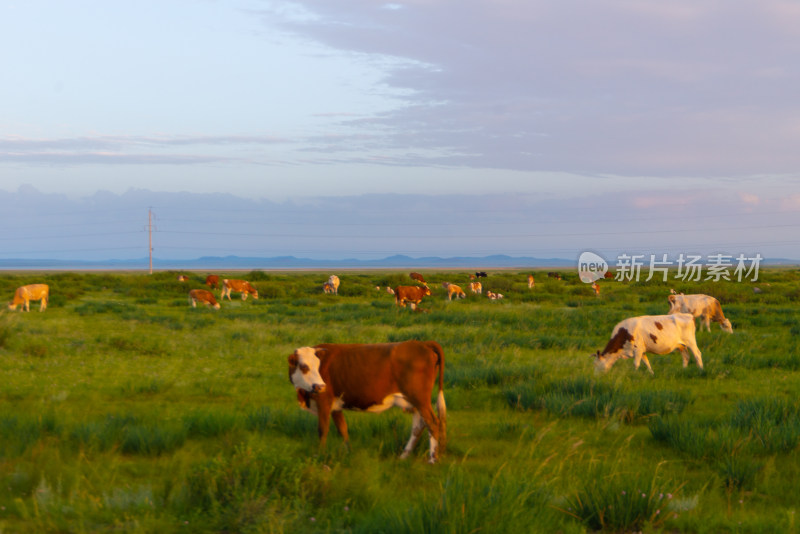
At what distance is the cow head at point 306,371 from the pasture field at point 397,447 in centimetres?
66

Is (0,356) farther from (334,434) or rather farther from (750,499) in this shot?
(750,499)

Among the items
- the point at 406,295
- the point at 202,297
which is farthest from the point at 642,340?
the point at 202,297

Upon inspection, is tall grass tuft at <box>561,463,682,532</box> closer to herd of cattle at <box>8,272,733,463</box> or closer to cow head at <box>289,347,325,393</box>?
herd of cattle at <box>8,272,733,463</box>

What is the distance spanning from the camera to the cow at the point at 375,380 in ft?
21.3

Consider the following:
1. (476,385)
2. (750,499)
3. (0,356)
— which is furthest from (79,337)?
(750,499)

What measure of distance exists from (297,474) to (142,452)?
247 cm

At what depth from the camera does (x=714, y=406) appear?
9617 millimetres

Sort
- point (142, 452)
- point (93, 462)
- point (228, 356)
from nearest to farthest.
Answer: point (93, 462) < point (142, 452) < point (228, 356)

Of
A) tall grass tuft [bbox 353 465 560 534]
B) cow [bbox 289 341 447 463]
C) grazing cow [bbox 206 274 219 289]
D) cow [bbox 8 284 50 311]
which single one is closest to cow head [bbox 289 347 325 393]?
cow [bbox 289 341 447 463]

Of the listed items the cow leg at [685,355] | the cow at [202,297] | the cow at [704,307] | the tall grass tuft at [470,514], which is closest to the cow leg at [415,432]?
the tall grass tuft at [470,514]

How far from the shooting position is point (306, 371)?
6.44m

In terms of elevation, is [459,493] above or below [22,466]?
above

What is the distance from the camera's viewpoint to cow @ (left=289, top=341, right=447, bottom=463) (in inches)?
255

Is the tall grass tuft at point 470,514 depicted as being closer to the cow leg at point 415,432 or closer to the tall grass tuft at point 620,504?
the tall grass tuft at point 620,504
